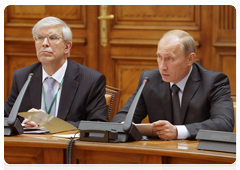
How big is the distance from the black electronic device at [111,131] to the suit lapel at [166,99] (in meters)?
0.49

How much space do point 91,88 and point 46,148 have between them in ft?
2.60

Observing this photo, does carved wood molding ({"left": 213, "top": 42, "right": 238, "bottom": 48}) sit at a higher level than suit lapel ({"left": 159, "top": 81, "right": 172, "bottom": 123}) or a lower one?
higher

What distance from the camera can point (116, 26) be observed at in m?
3.66

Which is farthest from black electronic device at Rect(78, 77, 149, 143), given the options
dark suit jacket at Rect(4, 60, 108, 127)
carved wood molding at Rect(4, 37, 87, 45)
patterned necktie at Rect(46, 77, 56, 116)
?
carved wood molding at Rect(4, 37, 87, 45)

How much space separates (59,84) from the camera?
7.64ft

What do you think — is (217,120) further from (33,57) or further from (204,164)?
(33,57)

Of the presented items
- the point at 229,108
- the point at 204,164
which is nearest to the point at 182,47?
→ the point at 229,108

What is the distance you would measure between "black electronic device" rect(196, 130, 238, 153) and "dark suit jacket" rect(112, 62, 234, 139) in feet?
1.26

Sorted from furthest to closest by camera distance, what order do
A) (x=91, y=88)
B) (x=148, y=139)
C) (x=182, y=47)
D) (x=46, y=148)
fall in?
(x=91, y=88) → (x=182, y=47) → (x=148, y=139) → (x=46, y=148)

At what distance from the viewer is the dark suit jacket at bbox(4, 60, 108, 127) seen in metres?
2.23

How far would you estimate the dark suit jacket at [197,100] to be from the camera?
6.23 ft

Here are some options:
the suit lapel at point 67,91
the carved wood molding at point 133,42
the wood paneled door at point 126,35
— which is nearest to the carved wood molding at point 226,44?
the wood paneled door at point 126,35

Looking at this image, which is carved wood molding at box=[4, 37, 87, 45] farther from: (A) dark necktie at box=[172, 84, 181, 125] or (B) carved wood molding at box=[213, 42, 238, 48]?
(A) dark necktie at box=[172, 84, 181, 125]

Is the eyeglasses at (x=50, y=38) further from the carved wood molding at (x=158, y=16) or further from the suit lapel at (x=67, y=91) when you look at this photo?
the carved wood molding at (x=158, y=16)
